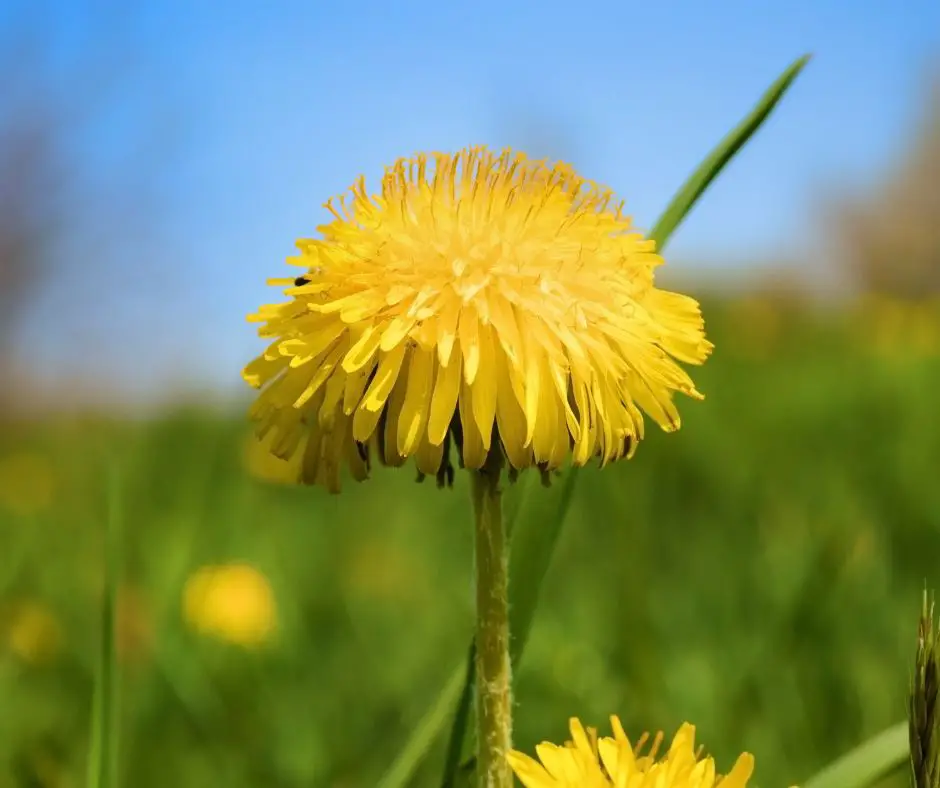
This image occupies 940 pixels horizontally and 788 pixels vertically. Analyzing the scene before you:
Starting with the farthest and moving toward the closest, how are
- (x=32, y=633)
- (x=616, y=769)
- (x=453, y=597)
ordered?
1. (x=453, y=597)
2. (x=32, y=633)
3. (x=616, y=769)

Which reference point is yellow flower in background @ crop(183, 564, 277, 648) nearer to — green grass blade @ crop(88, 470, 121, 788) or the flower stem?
green grass blade @ crop(88, 470, 121, 788)

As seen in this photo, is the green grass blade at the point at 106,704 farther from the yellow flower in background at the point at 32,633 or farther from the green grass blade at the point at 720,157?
the yellow flower in background at the point at 32,633

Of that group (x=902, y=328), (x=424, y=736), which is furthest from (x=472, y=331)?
(x=902, y=328)

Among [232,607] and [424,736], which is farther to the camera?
[232,607]

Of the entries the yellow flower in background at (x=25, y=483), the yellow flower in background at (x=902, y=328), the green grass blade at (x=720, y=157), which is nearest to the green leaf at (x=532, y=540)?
the green grass blade at (x=720, y=157)

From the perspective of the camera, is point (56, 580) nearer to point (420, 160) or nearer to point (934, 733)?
point (420, 160)

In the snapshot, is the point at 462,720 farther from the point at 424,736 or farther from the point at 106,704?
the point at 106,704

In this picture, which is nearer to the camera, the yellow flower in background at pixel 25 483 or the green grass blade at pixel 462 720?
the green grass blade at pixel 462 720

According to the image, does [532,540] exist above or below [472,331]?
below

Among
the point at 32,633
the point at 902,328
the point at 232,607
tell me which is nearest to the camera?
the point at 32,633
